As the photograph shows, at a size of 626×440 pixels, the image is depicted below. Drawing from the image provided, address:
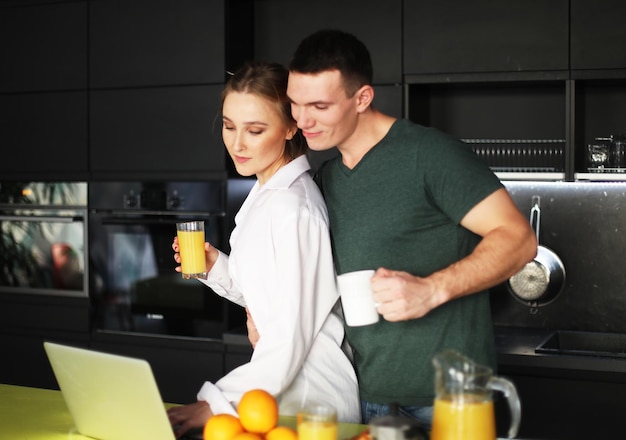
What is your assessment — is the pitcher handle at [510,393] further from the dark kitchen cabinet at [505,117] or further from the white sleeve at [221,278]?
the dark kitchen cabinet at [505,117]

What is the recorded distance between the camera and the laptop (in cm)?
156

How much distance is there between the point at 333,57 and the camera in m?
1.90

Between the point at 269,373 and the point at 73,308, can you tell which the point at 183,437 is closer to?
the point at 269,373

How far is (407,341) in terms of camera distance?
6.32 ft

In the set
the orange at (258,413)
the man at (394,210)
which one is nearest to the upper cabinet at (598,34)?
the man at (394,210)

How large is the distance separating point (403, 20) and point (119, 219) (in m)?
1.53

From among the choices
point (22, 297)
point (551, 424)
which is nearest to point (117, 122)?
point (22, 297)

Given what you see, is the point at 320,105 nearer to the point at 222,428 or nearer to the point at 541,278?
the point at 222,428

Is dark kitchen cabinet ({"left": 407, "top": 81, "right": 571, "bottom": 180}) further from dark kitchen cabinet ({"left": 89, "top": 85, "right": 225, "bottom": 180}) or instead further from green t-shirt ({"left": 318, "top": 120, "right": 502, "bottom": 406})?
green t-shirt ({"left": 318, "top": 120, "right": 502, "bottom": 406})

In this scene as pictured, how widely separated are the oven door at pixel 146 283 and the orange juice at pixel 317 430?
235cm

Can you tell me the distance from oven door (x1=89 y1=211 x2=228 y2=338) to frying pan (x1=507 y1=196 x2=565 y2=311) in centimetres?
129

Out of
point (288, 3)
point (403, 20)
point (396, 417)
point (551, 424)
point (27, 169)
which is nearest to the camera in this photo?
point (396, 417)

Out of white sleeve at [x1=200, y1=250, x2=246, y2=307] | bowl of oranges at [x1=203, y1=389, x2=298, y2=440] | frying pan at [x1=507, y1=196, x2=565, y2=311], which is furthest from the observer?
frying pan at [x1=507, y1=196, x2=565, y2=311]

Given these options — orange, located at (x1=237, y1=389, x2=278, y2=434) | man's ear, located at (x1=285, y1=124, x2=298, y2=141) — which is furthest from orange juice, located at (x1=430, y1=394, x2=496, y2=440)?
man's ear, located at (x1=285, y1=124, x2=298, y2=141)
